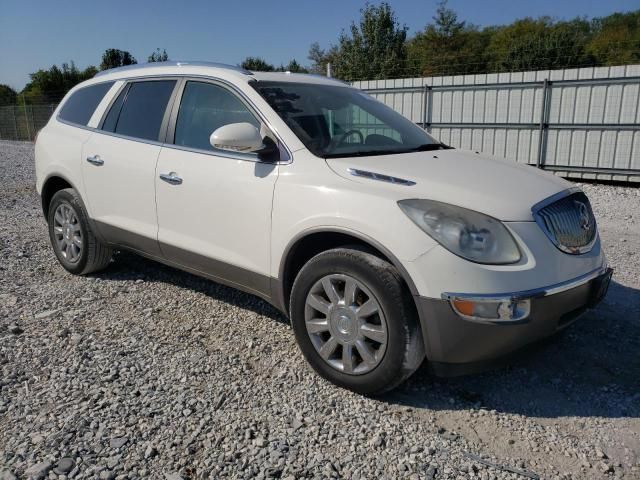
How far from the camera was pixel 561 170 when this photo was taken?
12.3m

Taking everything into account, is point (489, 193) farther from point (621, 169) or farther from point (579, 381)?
point (621, 169)

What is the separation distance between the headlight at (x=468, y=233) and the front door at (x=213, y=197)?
3.36 ft

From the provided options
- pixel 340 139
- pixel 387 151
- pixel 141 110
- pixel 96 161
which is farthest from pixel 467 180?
pixel 96 161

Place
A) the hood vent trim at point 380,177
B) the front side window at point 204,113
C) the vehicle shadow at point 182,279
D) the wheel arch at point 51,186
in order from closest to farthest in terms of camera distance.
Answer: the hood vent trim at point 380,177 < the front side window at point 204,113 < the vehicle shadow at point 182,279 < the wheel arch at point 51,186

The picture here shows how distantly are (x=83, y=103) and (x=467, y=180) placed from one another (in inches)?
143

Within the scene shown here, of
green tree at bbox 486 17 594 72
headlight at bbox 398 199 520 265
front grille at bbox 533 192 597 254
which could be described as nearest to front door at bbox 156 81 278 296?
headlight at bbox 398 199 520 265

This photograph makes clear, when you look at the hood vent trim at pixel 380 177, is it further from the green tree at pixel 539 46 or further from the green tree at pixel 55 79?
the green tree at pixel 55 79

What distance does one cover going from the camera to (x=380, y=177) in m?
2.91

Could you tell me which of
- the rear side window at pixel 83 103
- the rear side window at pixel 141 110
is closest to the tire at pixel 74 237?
the rear side window at pixel 83 103

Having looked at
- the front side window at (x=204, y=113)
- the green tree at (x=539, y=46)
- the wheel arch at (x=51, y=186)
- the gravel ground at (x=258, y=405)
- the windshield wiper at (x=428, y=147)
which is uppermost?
the green tree at (x=539, y=46)

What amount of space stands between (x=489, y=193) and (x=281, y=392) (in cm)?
157

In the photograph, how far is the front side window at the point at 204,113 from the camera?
3553 mm

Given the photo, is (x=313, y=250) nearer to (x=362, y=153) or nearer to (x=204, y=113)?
(x=362, y=153)

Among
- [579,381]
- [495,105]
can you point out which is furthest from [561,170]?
[579,381]
